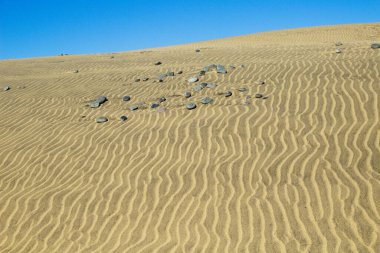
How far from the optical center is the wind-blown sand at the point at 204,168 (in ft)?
15.7

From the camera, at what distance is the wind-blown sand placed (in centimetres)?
478

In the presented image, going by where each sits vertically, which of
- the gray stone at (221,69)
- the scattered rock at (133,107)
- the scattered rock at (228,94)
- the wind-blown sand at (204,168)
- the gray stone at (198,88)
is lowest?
the wind-blown sand at (204,168)

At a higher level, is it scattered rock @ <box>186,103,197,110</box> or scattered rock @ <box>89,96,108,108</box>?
scattered rock @ <box>89,96,108,108</box>

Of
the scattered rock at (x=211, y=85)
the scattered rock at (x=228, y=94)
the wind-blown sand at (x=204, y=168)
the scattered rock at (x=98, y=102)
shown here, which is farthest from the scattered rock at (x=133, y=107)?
the scattered rock at (x=228, y=94)

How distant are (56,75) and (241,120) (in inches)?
342

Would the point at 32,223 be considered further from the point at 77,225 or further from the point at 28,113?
the point at 28,113

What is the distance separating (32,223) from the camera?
17.7 feet

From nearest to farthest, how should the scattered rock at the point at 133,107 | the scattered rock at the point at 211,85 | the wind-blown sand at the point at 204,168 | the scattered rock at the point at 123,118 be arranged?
1. the wind-blown sand at the point at 204,168
2. the scattered rock at the point at 123,118
3. the scattered rock at the point at 133,107
4. the scattered rock at the point at 211,85

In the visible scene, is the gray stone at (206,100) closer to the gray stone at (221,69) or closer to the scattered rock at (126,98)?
the scattered rock at (126,98)

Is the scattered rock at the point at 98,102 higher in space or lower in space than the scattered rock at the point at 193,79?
lower

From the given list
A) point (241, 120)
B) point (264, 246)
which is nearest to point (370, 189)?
point (264, 246)

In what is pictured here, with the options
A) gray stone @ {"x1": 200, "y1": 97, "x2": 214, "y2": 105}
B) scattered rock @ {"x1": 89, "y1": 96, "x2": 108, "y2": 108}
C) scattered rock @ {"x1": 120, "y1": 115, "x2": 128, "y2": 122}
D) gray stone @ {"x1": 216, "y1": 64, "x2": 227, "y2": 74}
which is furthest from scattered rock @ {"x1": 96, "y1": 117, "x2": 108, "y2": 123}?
gray stone @ {"x1": 216, "y1": 64, "x2": 227, "y2": 74}

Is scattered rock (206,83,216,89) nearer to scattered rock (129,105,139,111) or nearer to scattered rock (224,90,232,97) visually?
scattered rock (224,90,232,97)

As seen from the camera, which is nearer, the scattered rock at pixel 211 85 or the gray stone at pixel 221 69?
the scattered rock at pixel 211 85
